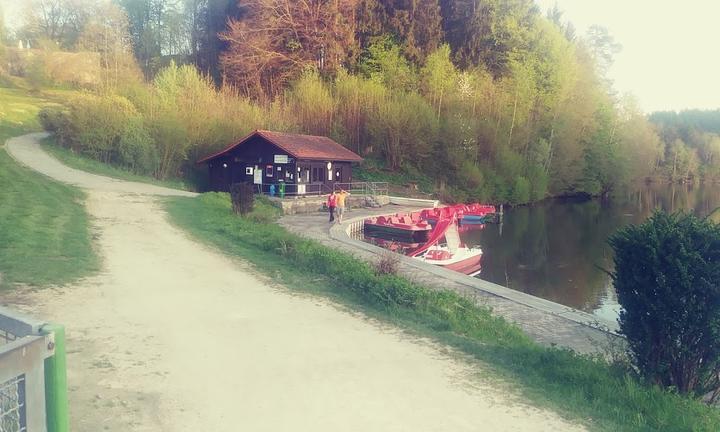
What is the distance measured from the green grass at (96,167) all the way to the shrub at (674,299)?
27.0 metres

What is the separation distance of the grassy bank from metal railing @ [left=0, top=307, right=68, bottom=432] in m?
7.54

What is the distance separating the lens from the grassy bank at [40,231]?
9750 mm

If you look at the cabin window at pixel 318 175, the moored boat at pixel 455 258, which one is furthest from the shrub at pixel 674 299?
the cabin window at pixel 318 175

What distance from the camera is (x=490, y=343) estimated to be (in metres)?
7.91

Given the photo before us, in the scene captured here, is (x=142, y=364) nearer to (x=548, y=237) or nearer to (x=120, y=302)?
(x=120, y=302)

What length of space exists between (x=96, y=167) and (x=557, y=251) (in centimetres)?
2435

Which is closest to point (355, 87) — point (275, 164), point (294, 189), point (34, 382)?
point (275, 164)

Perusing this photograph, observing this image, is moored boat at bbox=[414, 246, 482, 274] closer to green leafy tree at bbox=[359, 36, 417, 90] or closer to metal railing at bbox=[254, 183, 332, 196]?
metal railing at bbox=[254, 183, 332, 196]

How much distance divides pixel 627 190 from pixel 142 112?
5675 cm

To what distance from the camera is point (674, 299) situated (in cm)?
617

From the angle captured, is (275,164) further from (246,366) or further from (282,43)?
(246,366)

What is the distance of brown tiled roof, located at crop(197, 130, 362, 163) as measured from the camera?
31516 millimetres

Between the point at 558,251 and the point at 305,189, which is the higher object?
the point at 305,189

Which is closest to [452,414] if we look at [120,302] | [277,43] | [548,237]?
[120,302]
